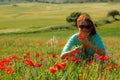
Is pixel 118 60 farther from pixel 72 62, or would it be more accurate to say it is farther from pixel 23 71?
pixel 23 71

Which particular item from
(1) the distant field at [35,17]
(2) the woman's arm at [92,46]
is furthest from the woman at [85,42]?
(1) the distant field at [35,17]

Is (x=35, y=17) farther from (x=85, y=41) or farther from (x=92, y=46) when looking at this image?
(x=85, y=41)

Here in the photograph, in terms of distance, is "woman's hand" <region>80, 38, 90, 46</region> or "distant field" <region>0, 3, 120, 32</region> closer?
"woman's hand" <region>80, 38, 90, 46</region>

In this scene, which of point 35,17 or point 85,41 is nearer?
point 85,41

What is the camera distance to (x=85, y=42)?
568 cm

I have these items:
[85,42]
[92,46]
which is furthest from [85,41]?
[92,46]

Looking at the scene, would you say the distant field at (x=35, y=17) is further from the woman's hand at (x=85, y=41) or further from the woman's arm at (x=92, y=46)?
the woman's hand at (x=85, y=41)

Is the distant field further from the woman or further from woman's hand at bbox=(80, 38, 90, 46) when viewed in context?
woman's hand at bbox=(80, 38, 90, 46)

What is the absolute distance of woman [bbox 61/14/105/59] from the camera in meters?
5.75

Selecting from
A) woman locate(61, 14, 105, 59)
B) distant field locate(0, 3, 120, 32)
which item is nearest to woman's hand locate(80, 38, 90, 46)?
woman locate(61, 14, 105, 59)

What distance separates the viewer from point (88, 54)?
6000 millimetres

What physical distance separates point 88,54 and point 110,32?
4258 cm

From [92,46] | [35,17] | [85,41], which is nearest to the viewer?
[85,41]

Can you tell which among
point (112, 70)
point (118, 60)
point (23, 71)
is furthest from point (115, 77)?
point (118, 60)
